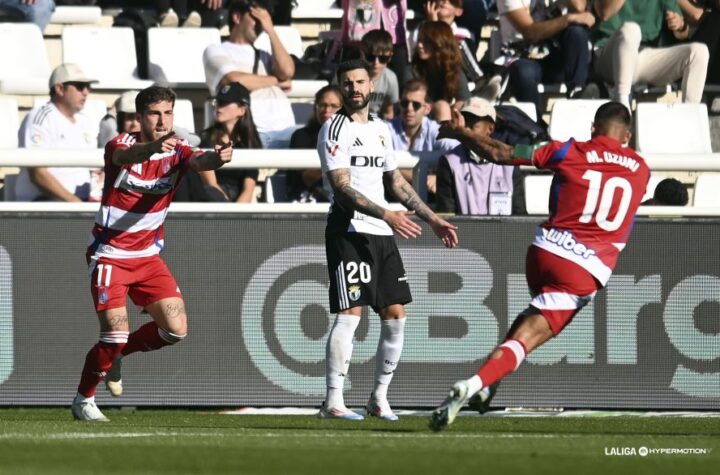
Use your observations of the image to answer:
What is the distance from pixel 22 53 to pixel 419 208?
21.7 ft

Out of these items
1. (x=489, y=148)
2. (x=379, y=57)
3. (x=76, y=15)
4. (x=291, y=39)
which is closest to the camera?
(x=489, y=148)

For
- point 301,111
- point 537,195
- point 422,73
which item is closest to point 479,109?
point 537,195

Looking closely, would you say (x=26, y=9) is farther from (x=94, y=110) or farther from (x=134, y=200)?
(x=134, y=200)

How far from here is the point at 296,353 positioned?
10305 mm

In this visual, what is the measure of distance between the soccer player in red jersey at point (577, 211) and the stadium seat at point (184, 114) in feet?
16.7

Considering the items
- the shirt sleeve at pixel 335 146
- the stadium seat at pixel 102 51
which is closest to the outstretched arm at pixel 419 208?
the shirt sleeve at pixel 335 146

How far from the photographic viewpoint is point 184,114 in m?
13.1

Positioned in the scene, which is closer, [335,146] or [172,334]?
[335,146]

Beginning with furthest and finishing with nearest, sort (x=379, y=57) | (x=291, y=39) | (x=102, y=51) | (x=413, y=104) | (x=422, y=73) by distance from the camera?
(x=291, y=39) < (x=102, y=51) < (x=422, y=73) < (x=379, y=57) < (x=413, y=104)

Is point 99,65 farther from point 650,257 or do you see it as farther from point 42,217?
point 650,257

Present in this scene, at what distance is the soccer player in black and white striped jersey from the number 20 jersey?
0.77 m

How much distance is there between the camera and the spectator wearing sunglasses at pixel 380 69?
13.0 m

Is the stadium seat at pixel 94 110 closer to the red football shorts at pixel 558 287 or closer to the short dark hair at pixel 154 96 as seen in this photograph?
the short dark hair at pixel 154 96

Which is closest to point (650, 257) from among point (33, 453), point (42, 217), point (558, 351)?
point (558, 351)
